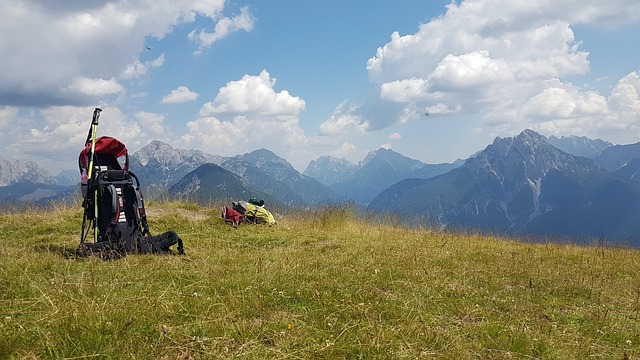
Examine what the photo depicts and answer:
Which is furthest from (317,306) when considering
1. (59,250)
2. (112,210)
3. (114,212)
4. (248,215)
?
(248,215)

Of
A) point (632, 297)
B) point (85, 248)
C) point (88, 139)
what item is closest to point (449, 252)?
point (632, 297)

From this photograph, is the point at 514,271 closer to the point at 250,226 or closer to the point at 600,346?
the point at 600,346

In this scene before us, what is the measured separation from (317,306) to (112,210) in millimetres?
5818

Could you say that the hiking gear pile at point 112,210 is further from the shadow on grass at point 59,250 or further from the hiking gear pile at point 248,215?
the hiking gear pile at point 248,215

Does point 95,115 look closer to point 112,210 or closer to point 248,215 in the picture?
point 112,210

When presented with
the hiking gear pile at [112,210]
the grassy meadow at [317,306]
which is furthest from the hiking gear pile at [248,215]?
the hiking gear pile at [112,210]

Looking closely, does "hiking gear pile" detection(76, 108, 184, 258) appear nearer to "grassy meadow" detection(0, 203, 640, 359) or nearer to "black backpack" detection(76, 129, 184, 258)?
"black backpack" detection(76, 129, 184, 258)

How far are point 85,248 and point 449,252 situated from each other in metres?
8.08

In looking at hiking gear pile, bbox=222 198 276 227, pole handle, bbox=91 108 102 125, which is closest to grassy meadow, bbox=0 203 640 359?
pole handle, bbox=91 108 102 125

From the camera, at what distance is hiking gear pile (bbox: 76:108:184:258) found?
7.98m

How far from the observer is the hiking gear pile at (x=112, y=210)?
26.2ft

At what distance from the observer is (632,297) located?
646 cm

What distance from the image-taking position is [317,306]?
4746 millimetres

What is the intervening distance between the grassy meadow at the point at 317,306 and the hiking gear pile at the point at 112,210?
0.59m
